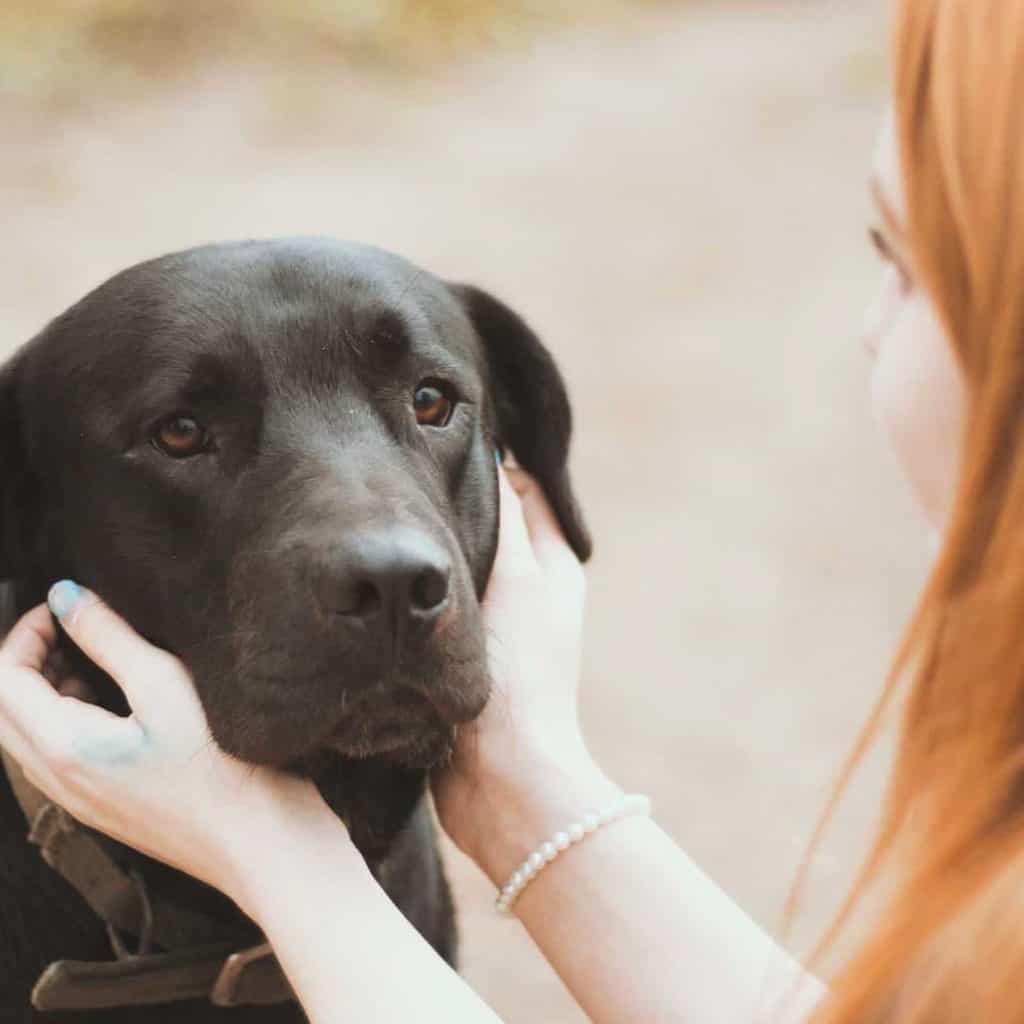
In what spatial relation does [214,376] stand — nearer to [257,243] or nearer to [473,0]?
[257,243]

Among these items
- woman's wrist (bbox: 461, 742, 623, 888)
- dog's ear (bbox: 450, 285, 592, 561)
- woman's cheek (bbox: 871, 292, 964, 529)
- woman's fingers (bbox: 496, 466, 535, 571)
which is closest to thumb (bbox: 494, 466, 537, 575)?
woman's fingers (bbox: 496, 466, 535, 571)

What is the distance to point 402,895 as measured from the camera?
6.84ft

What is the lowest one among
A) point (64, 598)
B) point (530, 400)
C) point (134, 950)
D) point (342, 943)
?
point (134, 950)

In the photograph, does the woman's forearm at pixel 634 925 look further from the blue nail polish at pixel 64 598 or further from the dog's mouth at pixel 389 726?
the blue nail polish at pixel 64 598

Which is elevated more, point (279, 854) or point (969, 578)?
point (969, 578)

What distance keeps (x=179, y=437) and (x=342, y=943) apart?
2.06 feet

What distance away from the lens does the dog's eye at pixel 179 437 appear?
1.82 meters

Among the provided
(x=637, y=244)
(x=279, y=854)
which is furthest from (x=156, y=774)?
(x=637, y=244)

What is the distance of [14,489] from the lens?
6.47 ft

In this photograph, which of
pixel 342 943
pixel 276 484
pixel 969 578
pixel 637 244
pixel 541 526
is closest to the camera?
pixel 969 578

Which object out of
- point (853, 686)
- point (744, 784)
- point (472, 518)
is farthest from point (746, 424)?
point (472, 518)

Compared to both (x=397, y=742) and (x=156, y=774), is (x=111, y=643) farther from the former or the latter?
(x=397, y=742)

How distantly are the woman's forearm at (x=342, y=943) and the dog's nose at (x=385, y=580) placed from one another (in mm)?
244

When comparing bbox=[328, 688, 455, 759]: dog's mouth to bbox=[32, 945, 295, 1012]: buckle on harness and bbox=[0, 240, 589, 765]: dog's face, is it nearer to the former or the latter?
bbox=[0, 240, 589, 765]: dog's face
